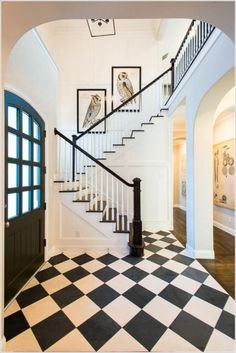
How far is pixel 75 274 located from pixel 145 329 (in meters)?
1.21

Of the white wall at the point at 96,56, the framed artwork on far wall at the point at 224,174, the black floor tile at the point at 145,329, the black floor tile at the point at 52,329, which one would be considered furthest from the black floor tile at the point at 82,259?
the white wall at the point at 96,56

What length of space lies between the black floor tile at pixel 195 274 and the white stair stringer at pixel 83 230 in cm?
106

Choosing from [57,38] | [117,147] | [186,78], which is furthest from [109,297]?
[57,38]

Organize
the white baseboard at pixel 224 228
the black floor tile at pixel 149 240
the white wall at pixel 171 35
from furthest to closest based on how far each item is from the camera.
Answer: the white wall at pixel 171 35, the white baseboard at pixel 224 228, the black floor tile at pixel 149 240

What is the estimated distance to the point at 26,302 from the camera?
192cm

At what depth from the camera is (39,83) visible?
2.63m

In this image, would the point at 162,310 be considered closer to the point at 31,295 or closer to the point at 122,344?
the point at 122,344

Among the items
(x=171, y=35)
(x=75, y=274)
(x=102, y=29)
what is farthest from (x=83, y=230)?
(x=171, y=35)

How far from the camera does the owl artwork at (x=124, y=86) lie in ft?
16.9

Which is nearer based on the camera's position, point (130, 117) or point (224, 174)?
point (224, 174)

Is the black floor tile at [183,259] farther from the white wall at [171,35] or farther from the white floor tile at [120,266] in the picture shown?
the white wall at [171,35]

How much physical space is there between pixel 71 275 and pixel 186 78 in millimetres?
3649

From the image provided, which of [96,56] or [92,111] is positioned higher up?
[96,56]

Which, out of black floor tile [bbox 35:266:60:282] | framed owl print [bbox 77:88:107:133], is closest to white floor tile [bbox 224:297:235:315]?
black floor tile [bbox 35:266:60:282]
